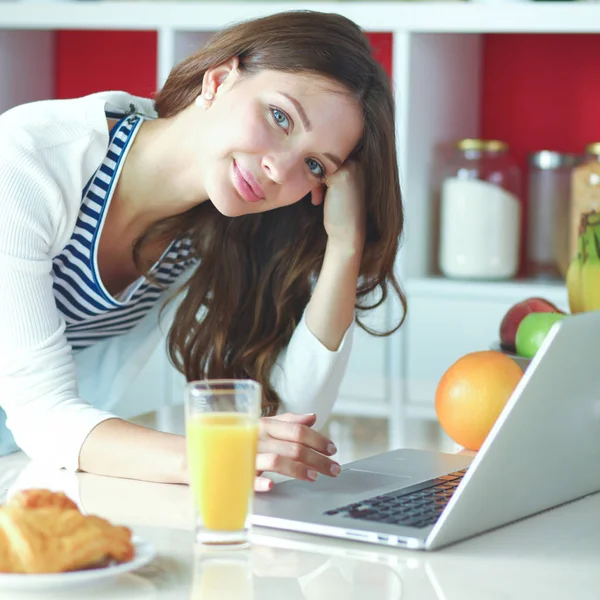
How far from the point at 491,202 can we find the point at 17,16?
129 cm

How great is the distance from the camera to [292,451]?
104cm

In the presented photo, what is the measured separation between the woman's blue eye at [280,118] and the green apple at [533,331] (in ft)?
1.25

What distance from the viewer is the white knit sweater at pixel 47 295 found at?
1.20 m

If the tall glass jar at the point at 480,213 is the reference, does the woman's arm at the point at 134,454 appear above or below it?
below

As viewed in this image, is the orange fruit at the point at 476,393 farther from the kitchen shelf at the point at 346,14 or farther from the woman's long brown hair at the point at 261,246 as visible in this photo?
the kitchen shelf at the point at 346,14

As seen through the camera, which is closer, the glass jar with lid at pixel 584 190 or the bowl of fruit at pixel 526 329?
A: the bowl of fruit at pixel 526 329

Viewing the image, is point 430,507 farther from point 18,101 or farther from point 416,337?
point 18,101

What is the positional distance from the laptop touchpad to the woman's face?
47 centimetres

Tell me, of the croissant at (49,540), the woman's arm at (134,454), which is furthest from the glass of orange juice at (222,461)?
the woman's arm at (134,454)

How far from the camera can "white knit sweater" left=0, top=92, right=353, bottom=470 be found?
47.2 inches

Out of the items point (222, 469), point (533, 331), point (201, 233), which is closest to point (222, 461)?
point (222, 469)

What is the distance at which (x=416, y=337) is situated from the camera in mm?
2623

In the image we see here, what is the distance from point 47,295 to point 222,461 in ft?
1.75

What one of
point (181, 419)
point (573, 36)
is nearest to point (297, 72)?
point (181, 419)
